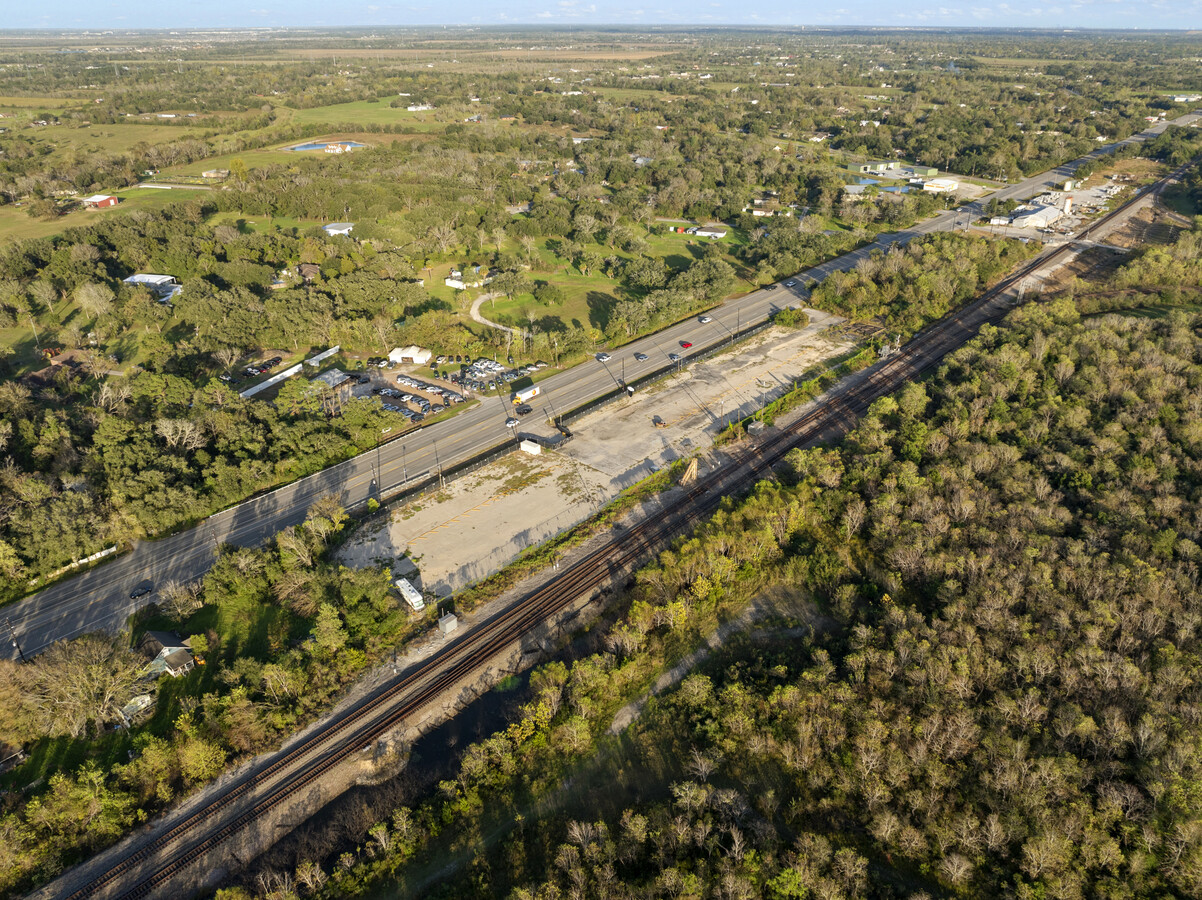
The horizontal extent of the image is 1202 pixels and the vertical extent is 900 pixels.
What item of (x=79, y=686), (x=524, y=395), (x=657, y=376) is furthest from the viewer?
(x=657, y=376)

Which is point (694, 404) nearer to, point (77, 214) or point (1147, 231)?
point (1147, 231)

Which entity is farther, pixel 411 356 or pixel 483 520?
pixel 411 356

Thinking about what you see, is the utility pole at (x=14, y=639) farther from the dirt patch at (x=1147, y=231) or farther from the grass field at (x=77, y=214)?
the dirt patch at (x=1147, y=231)

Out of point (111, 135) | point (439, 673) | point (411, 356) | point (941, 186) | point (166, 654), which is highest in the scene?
point (111, 135)

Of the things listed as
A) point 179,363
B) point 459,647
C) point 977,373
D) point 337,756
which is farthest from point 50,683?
point 977,373

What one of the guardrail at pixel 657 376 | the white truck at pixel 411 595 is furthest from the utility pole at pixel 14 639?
the guardrail at pixel 657 376

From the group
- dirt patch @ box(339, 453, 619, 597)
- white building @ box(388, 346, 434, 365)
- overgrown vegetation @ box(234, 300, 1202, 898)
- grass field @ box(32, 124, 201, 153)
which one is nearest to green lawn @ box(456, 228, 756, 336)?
white building @ box(388, 346, 434, 365)

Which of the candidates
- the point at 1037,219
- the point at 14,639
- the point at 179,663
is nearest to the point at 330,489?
the point at 179,663

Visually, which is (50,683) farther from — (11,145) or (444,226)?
(11,145)

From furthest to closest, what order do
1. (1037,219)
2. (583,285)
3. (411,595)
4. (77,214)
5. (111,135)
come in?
(111,135) → (77,214) → (1037,219) → (583,285) → (411,595)
